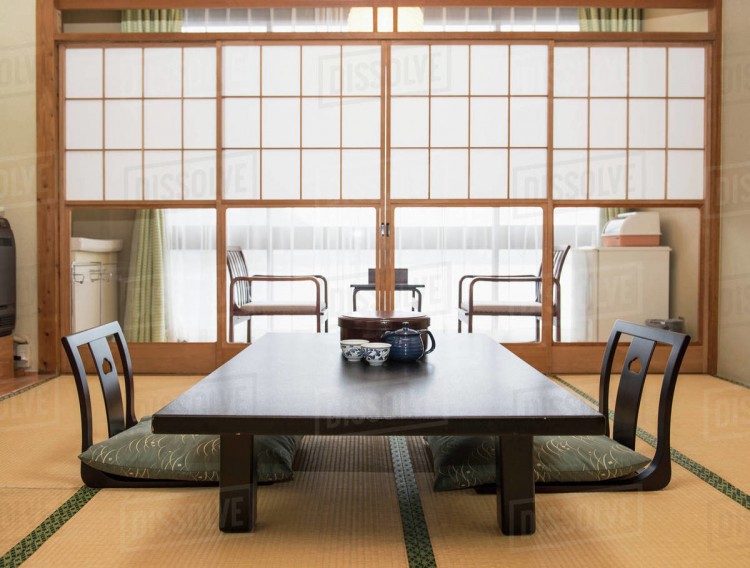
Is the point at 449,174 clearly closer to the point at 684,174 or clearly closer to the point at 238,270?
the point at 684,174

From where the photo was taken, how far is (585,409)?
138cm

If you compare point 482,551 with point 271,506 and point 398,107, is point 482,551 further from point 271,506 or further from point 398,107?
point 398,107

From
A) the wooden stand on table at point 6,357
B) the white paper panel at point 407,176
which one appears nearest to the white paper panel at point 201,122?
the white paper panel at point 407,176

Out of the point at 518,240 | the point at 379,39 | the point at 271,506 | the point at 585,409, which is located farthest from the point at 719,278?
the point at 271,506

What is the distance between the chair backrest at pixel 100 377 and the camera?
1.82 meters

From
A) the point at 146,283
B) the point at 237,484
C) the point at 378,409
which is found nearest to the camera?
the point at 378,409

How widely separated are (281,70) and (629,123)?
240 centimetres

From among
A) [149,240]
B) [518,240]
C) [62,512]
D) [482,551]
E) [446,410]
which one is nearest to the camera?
[446,410]

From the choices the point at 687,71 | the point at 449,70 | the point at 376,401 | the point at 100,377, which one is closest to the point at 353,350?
the point at 376,401

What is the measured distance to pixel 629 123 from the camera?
408 centimetres

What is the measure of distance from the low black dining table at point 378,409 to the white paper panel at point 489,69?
8.58 ft

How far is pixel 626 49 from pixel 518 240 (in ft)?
6.93

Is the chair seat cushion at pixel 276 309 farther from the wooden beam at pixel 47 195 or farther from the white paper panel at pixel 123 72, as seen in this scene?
the white paper panel at pixel 123 72

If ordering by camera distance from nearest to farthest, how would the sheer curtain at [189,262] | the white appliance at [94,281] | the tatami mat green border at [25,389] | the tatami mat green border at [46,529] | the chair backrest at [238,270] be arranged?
the tatami mat green border at [46,529] → the tatami mat green border at [25,389] → the chair backrest at [238,270] → the white appliance at [94,281] → the sheer curtain at [189,262]
